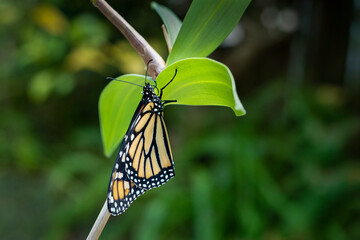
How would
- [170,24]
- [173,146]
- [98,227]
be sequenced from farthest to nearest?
1. [173,146]
2. [170,24]
3. [98,227]

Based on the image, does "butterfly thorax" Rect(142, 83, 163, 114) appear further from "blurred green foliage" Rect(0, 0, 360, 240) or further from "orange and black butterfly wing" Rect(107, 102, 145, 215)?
"blurred green foliage" Rect(0, 0, 360, 240)

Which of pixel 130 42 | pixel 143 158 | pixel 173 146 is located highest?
pixel 130 42

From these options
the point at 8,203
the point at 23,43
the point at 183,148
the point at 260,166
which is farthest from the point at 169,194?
the point at 23,43

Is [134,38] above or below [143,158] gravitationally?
above

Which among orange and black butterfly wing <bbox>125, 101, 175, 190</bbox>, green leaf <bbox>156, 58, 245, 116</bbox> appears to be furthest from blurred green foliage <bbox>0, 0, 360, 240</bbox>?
green leaf <bbox>156, 58, 245, 116</bbox>

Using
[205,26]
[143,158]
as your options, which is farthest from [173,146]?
[205,26]

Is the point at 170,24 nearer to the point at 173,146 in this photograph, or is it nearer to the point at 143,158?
the point at 143,158

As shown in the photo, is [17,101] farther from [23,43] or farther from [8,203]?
[8,203]
